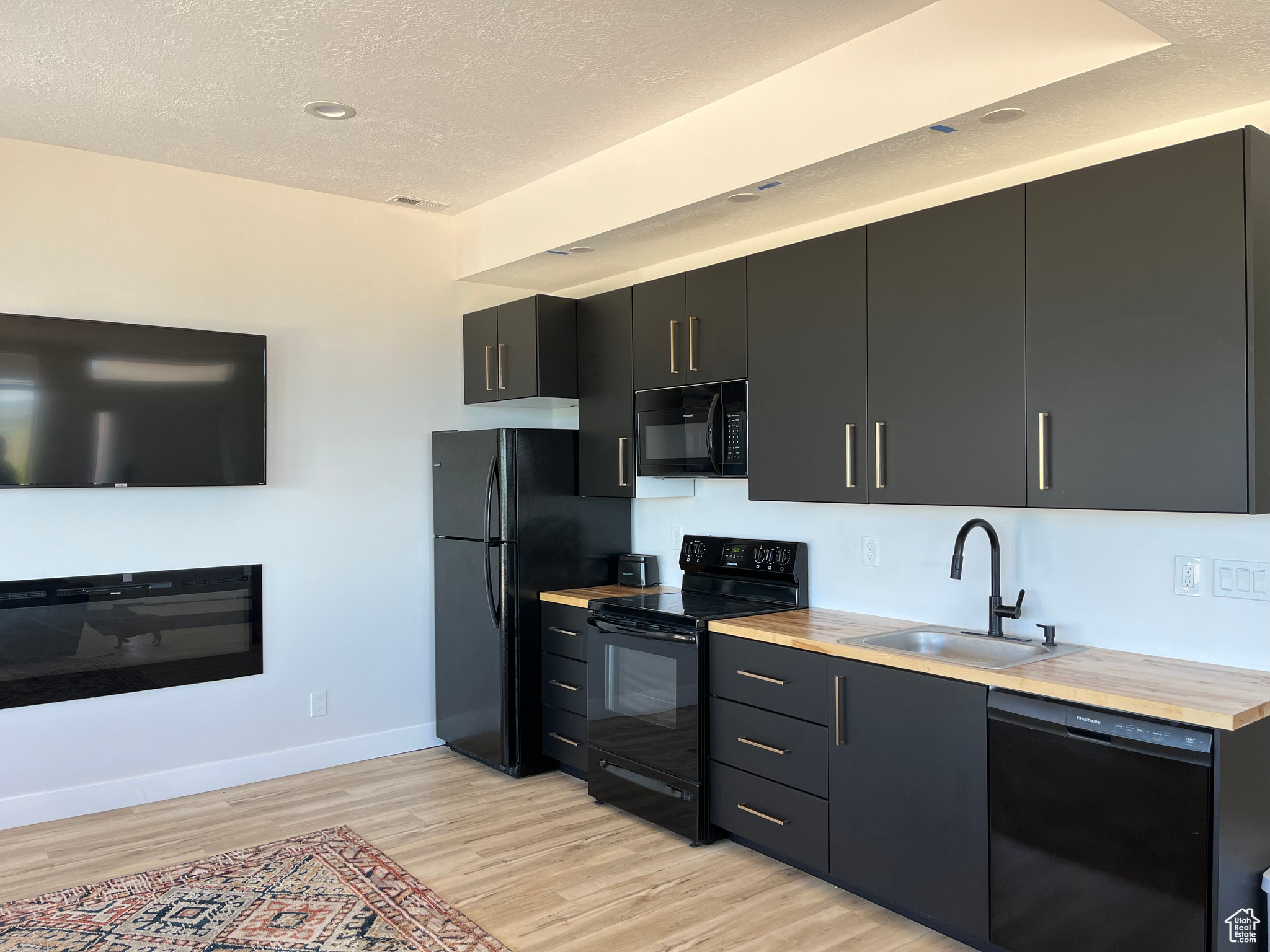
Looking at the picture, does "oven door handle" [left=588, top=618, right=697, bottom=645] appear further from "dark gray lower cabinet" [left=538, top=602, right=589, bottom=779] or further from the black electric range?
"dark gray lower cabinet" [left=538, top=602, right=589, bottom=779]

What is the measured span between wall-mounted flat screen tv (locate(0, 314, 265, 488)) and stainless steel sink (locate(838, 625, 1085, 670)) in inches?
108

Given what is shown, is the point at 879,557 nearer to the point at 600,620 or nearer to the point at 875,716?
the point at 875,716

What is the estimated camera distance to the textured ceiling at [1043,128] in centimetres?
201

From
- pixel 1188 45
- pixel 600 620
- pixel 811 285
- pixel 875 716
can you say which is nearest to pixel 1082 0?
pixel 1188 45

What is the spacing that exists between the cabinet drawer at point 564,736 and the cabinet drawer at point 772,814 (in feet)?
2.71

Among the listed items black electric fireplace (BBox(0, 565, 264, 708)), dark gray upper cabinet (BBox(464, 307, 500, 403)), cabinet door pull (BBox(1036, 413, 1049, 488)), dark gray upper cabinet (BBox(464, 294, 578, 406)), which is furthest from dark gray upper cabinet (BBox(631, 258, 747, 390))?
black electric fireplace (BBox(0, 565, 264, 708))

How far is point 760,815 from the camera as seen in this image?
3148 millimetres

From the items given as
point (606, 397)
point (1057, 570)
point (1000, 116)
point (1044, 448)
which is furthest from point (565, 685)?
point (1000, 116)

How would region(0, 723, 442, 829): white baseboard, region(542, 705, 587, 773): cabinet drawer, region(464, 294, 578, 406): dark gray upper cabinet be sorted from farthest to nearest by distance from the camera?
1. region(464, 294, 578, 406): dark gray upper cabinet
2. region(542, 705, 587, 773): cabinet drawer
3. region(0, 723, 442, 829): white baseboard

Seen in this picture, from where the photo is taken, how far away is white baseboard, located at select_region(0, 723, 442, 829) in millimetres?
3621

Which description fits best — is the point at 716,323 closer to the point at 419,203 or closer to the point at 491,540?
the point at 491,540

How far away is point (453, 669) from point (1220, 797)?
131 inches

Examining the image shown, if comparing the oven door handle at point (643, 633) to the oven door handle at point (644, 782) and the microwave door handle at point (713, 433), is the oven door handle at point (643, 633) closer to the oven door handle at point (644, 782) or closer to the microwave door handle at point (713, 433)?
the oven door handle at point (644, 782)

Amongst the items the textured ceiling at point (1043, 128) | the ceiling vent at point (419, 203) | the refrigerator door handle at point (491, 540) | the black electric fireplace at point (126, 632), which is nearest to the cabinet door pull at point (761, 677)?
the refrigerator door handle at point (491, 540)
